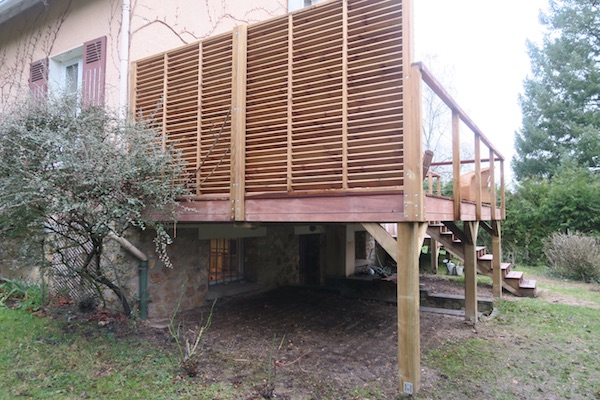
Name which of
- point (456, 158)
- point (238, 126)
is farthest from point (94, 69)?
point (456, 158)

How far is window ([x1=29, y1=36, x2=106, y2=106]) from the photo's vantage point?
573 centimetres

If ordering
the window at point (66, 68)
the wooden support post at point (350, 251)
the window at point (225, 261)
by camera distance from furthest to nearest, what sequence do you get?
the wooden support post at point (350, 251) → the window at point (225, 261) → the window at point (66, 68)

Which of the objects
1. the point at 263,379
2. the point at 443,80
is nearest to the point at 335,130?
the point at 263,379

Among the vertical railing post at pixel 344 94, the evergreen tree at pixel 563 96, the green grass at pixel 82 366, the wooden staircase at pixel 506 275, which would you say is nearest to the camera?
the green grass at pixel 82 366

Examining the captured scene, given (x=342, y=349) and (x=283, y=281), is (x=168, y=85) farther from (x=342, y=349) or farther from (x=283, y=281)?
(x=283, y=281)

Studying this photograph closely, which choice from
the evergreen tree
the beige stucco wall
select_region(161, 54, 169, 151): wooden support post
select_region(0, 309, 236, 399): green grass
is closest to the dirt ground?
select_region(0, 309, 236, 399): green grass

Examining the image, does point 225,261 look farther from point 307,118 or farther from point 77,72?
point 307,118

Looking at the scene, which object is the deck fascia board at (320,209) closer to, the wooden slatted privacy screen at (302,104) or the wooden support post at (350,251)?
the wooden slatted privacy screen at (302,104)

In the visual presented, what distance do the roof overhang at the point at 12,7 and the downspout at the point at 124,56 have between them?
89.2 inches

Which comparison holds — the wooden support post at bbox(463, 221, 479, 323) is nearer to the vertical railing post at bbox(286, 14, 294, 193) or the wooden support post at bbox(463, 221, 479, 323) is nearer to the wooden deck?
the wooden deck

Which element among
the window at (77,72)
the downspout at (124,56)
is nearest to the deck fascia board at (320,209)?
the downspout at (124,56)

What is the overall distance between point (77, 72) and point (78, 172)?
387 cm

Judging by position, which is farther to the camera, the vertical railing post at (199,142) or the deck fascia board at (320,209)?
the vertical railing post at (199,142)

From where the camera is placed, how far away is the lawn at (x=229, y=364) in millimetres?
3456
